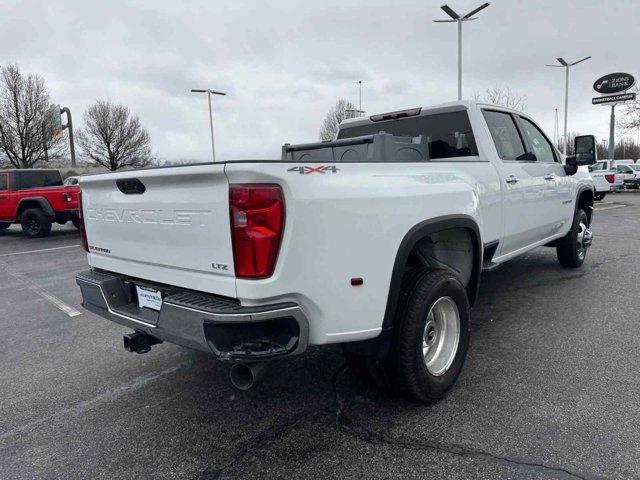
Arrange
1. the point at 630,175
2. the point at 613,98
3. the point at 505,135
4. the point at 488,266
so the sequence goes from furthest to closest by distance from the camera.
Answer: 1. the point at 613,98
2. the point at 630,175
3. the point at 505,135
4. the point at 488,266

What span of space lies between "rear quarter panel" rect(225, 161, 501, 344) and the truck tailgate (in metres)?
0.16

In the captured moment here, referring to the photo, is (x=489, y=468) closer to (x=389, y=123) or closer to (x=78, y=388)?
(x=78, y=388)

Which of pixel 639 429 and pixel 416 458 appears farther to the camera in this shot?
pixel 639 429

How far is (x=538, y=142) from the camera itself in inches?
204

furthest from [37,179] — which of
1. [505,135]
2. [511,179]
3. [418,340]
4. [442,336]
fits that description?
[418,340]

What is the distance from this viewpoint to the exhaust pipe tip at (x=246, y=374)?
7.63ft

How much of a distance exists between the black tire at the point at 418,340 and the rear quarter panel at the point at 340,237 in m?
0.23

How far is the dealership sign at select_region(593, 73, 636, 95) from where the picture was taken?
97.5ft

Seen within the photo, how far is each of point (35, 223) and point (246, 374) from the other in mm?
12118

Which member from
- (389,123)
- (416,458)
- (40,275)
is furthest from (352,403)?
(40,275)

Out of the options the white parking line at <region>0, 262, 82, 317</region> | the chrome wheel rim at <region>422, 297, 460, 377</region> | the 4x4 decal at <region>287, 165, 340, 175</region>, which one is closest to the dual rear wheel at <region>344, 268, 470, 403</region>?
the chrome wheel rim at <region>422, 297, 460, 377</region>

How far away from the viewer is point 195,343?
7.50 ft

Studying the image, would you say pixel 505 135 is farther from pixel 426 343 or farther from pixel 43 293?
pixel 43 293

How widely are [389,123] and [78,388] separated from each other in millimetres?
3561
